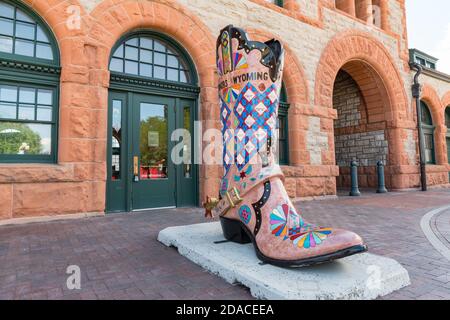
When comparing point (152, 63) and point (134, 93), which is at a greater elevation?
point (152, 63)

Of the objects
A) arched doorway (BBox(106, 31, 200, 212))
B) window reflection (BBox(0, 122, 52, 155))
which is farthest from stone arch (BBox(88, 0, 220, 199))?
window reflection (BBox(0, 122, 52, 155))

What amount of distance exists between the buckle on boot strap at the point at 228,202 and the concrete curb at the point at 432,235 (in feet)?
6.00

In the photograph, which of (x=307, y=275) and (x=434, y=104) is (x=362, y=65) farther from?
(x=307, y=275)

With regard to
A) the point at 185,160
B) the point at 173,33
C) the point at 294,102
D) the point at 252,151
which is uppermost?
the point at 173,33

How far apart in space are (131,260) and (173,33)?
4668 mm

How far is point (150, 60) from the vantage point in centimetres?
561

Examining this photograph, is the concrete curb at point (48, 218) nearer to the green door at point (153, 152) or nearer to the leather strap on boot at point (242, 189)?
the green door at point (153, 152)

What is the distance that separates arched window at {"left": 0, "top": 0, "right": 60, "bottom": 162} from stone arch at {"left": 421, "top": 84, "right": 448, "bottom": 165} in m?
12.1

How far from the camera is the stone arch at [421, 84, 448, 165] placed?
11133 mm

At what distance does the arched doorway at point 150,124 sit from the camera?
5152 millimetres

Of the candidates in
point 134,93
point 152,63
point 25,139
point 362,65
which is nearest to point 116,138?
point 134,93
